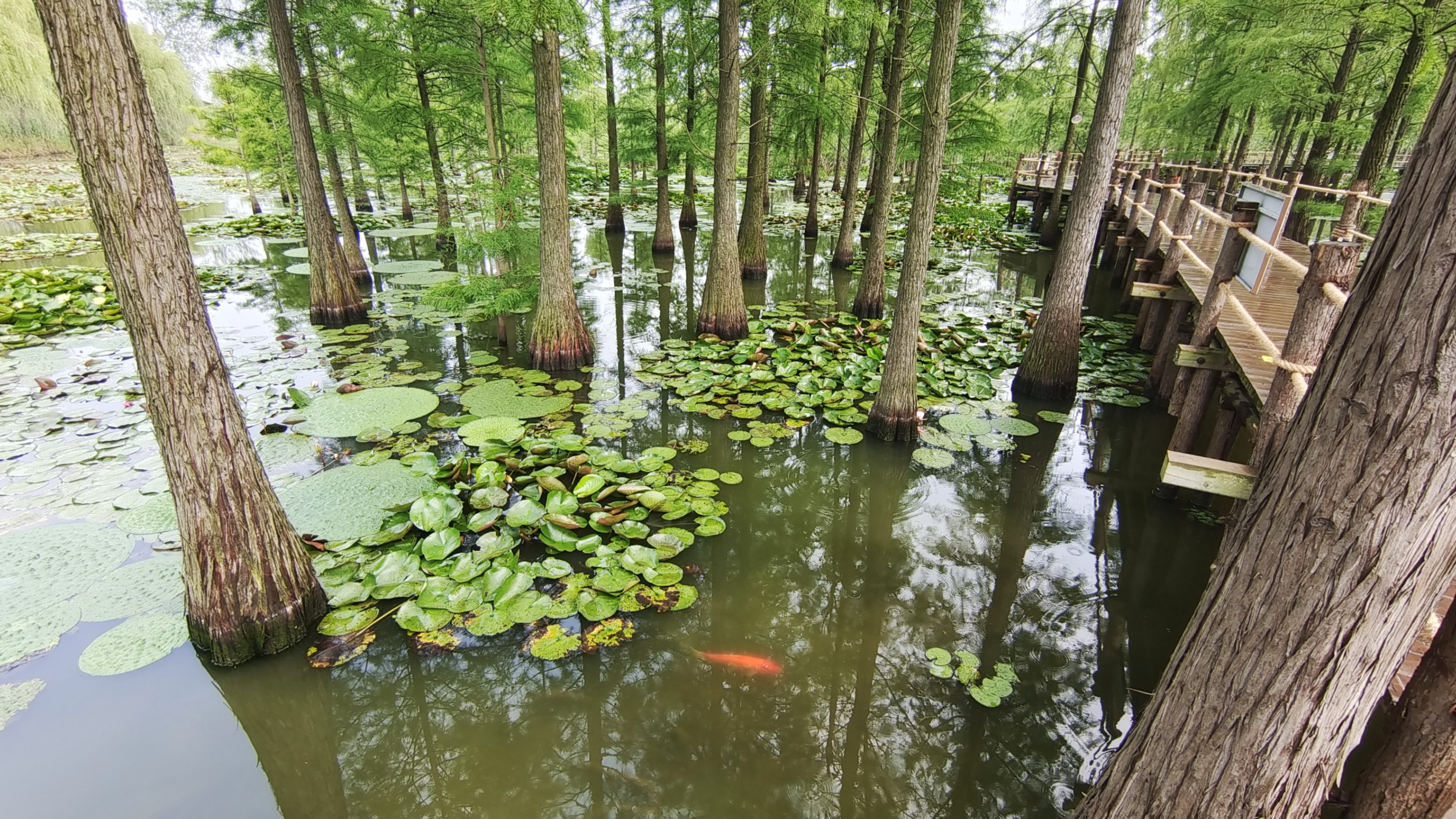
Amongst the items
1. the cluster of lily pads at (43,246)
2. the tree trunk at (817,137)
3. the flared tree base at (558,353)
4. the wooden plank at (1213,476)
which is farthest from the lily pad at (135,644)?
the cluster of lily pads at (43,246)

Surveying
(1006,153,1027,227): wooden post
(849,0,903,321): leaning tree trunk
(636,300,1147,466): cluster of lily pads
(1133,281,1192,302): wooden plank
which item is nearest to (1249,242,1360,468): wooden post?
(636,300,1147,466): cluster of lily pads

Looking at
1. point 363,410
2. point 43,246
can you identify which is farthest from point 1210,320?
point 43,246

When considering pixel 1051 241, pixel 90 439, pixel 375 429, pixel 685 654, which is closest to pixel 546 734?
pixel 685 654

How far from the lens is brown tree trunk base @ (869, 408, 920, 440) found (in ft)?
21.2

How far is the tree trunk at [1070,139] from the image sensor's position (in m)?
11.7

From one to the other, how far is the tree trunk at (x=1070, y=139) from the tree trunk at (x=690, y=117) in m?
7.40

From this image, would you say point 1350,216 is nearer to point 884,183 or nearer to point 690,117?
point 884,183

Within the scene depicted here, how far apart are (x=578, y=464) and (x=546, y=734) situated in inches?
98.6

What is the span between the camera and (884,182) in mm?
9906

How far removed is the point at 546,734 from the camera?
11.1ft

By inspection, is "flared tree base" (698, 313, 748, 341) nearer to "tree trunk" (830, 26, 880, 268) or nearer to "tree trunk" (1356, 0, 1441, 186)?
"tree trunk" (830, 26, 880, 268)

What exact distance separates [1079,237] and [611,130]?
12.2 metres

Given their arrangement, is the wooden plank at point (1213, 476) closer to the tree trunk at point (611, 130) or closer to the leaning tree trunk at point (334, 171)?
the tree trunk at point (611, 130)

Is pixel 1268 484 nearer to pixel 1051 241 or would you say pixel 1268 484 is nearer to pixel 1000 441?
pixel 1000 441
